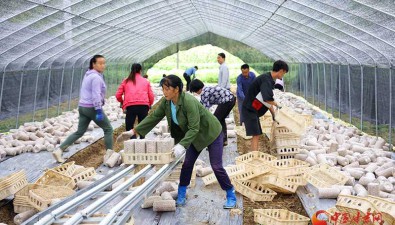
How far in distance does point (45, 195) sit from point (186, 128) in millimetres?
1905

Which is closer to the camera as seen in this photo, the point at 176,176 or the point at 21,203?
the point at 21,203

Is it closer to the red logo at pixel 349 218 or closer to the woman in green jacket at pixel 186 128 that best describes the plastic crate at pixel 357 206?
the red logo at pixel 349 218

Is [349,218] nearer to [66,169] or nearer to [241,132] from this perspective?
[66,169]

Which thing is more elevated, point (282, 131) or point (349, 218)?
point (282, 131)

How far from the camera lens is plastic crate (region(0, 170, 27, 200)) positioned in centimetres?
665

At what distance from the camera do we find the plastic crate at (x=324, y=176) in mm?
7195

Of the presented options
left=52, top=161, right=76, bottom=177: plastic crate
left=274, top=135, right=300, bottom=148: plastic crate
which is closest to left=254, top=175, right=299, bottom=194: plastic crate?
left=274, top=135, right=300, bottom=148: plastic crate

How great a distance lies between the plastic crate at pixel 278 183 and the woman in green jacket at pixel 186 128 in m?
0.72

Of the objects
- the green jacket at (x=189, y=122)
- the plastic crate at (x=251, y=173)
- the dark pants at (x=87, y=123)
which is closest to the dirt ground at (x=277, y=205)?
the plastic crate at (x=251, y=173)

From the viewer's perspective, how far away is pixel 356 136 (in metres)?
11.9

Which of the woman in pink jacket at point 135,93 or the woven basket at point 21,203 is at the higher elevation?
the woman in pink jacket at point 135,93

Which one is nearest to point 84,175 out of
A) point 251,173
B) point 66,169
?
point 66,169

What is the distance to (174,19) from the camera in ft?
66.9

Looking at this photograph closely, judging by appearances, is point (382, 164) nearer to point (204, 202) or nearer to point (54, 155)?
point (204, 202)
